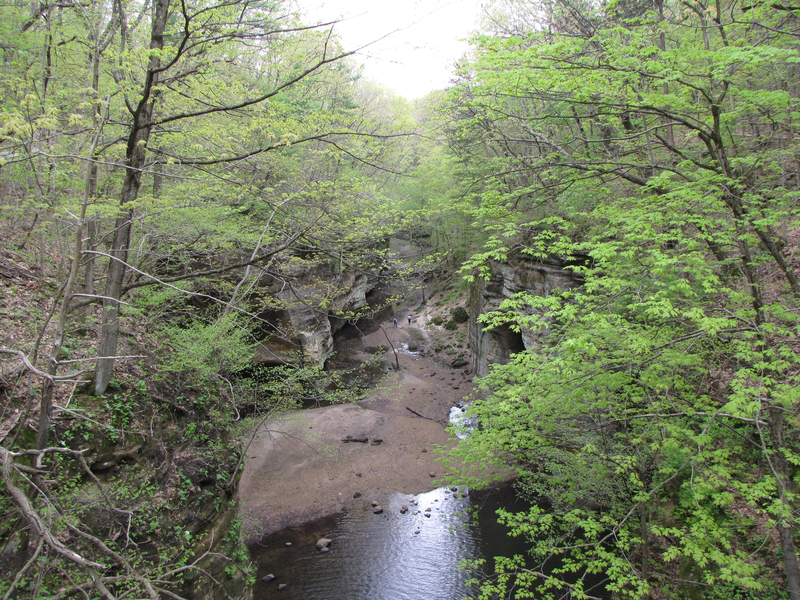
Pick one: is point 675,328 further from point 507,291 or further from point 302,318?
point 302,318

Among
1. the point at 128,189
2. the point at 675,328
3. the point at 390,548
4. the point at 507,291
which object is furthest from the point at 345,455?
the point at 675,328

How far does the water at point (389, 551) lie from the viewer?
9.09 metres

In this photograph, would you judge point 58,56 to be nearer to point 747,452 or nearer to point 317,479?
point 317,479

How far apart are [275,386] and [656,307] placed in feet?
36.2

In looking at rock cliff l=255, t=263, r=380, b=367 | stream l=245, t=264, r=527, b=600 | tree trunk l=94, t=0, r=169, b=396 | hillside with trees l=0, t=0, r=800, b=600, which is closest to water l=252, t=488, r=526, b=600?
stream l=245, t=264, r=527, b=600

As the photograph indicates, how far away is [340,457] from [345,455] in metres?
0.22

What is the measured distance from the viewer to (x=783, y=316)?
4406 mm

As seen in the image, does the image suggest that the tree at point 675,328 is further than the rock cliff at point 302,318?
No

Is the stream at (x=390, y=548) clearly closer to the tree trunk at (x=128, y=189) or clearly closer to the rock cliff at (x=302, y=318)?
the rock cliff at (x=302, y=318)

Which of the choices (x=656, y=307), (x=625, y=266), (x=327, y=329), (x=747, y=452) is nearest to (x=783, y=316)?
(x=656, y=307)

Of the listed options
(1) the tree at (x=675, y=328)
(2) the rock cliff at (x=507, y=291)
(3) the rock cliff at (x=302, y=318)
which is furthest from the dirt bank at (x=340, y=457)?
(1) the tree at (x=675, y=328)

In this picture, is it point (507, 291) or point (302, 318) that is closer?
point (507, 291)

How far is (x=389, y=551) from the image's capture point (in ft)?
33.5

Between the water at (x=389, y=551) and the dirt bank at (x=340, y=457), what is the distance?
687 millimetres
